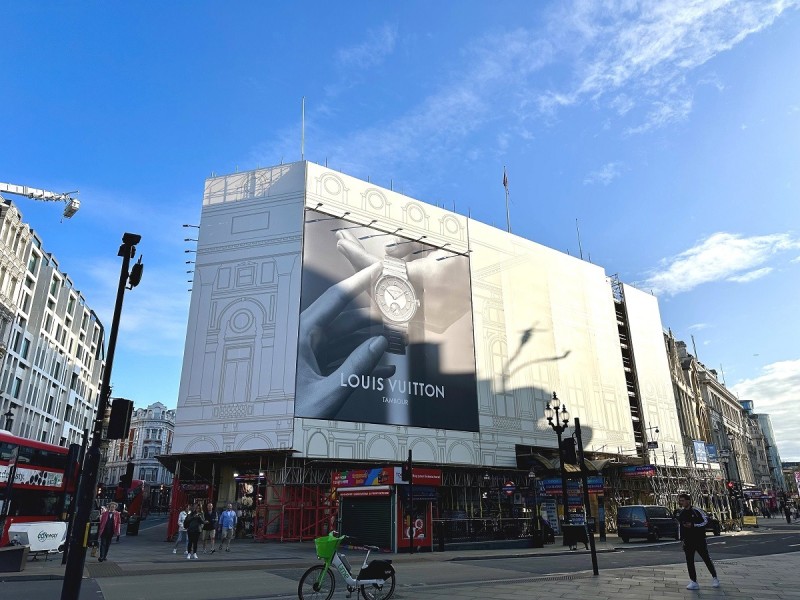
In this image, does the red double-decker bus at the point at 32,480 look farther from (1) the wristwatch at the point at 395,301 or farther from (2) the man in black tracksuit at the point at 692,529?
(1) the wristwatch at the point at 395,301

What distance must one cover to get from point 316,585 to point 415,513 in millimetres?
15407

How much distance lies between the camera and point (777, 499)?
113m

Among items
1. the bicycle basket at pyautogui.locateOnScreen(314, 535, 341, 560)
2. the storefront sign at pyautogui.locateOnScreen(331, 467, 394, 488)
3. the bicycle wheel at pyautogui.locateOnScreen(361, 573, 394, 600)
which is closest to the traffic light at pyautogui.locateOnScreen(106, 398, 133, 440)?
the bicycle basket at pyautogui.locateOnScreen(314, 535, 341, 560)

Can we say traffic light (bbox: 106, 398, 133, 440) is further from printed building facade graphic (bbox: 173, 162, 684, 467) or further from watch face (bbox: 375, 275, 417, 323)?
watch face (bbox: 375, 275, 417, 323)

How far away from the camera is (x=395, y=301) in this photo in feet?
Answer: 125

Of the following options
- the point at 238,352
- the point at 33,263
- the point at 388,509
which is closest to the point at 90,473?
the point at 388,509

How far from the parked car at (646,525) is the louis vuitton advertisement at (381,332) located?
39.8 ft

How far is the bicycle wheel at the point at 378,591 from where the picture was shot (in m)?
9.77

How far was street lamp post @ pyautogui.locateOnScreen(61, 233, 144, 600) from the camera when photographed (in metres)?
8.41

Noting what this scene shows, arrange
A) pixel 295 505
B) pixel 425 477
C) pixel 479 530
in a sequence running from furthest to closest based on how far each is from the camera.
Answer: pixel 295 505 → pixel 479 530 → pixel 425 477

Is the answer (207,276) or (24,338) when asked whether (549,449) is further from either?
(24,338)

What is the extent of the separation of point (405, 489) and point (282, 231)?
19.7 meters

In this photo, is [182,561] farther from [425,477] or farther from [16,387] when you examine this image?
[16,387]

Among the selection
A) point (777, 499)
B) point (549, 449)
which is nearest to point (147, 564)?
point (549, 449)
